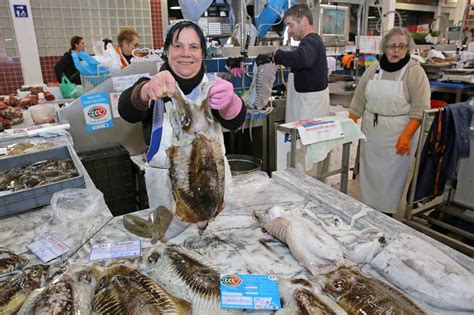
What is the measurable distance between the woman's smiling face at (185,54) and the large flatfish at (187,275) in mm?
865

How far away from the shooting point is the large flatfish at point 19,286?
99cm

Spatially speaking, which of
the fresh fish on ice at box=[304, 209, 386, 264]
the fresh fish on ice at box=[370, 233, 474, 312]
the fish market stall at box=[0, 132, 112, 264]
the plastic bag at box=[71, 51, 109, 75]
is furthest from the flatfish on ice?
the plastic bag at box=[71, 51, 109, 75]

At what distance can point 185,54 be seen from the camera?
1.58m

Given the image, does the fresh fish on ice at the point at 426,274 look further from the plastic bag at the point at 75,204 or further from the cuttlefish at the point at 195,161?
the plastic bag at the point at 75,204

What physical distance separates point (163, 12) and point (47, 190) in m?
6.22

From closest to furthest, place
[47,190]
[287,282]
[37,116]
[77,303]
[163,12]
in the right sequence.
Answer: [77,303] → [287,282] → [47,190] → [37,116] → [163,12]

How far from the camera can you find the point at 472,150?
3219mm

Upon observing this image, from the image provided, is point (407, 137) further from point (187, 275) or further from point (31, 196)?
point (31, 196)

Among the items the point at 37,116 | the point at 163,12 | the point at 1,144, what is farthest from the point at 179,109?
the point at 163,12

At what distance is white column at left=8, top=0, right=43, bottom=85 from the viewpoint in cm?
558

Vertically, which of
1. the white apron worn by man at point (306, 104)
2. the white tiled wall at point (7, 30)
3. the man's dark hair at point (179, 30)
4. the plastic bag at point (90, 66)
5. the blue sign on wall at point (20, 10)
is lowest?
the white apron worn by man at point (306, 104)

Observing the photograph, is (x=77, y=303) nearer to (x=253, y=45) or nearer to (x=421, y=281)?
(x=421, y=281)

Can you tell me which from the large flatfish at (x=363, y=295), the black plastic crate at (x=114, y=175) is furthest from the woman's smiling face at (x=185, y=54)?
the black plastic crate at (x=114, y=175)

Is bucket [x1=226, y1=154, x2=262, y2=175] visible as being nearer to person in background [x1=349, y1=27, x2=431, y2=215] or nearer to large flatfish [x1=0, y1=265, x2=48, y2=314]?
person in background [x1=349, y1=27, x2=431, y2=215]
